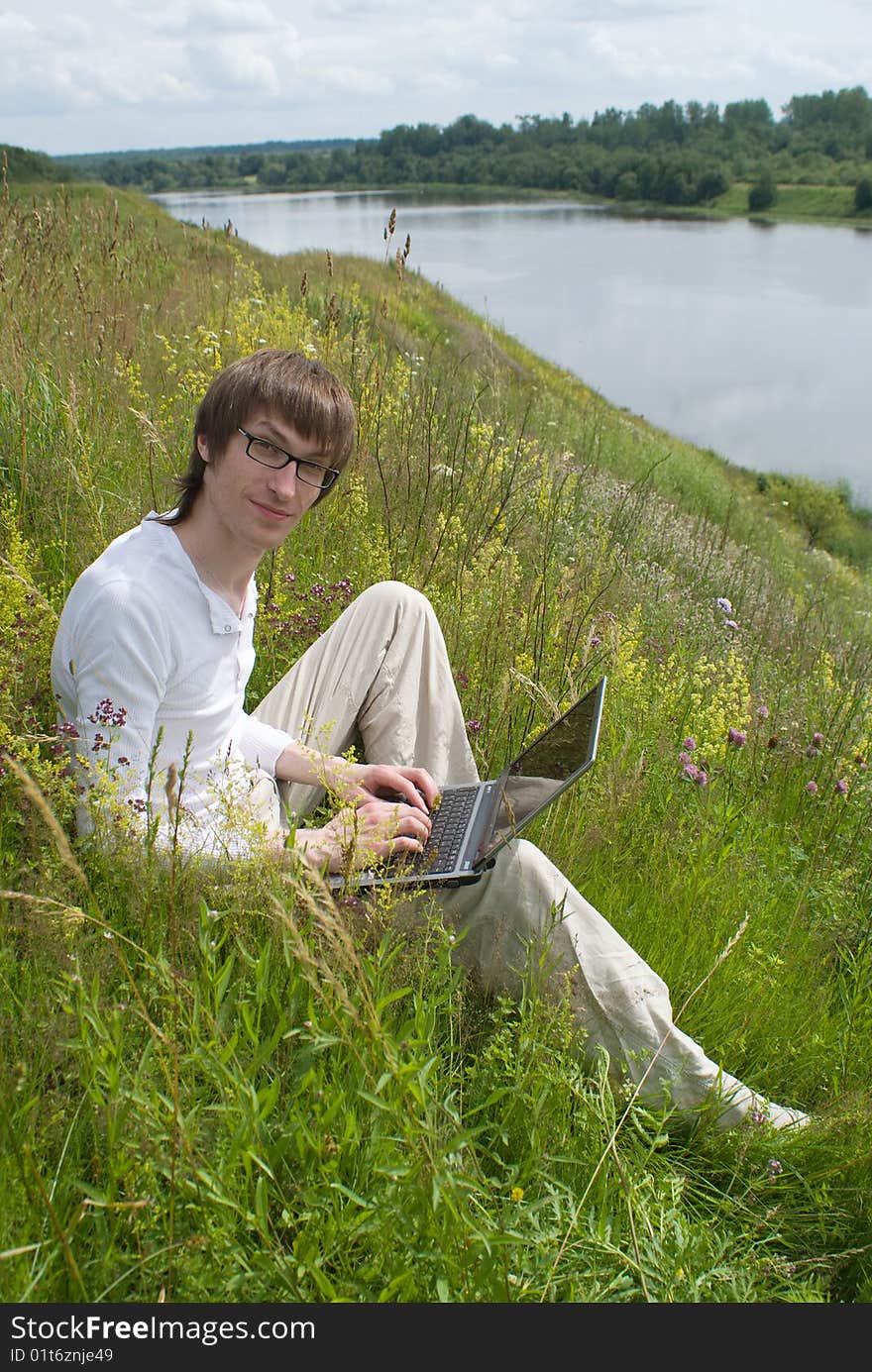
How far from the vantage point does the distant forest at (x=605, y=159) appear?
68938 millimetres

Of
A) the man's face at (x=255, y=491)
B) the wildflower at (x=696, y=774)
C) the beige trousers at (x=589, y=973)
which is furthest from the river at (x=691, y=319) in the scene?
the beige trousers at (x=589, y=973)

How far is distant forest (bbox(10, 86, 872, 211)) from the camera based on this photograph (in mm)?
68938

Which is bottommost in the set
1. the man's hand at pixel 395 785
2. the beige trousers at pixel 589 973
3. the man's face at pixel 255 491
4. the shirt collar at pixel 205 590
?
the beige trousers at pixel 589 973

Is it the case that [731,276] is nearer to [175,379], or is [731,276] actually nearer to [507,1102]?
[175,379]

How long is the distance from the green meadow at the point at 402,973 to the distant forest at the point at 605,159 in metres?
55.6

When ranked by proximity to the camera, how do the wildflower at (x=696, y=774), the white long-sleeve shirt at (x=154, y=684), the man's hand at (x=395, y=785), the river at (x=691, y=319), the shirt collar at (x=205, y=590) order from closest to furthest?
1. the white long-sleeve shirt at (x=154, y=684)
2. the shirt collar at (x=205, y=590)
3. the man's hand at (x=395, y=785)
4. the wildflower at (x=696, y=774)
5. the river at (x=691, y=319)

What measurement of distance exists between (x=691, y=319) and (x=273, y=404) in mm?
29788

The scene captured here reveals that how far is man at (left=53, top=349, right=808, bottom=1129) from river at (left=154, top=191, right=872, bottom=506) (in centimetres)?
899

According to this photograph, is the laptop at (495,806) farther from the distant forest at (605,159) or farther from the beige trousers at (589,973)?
the distant forest at (605,159)

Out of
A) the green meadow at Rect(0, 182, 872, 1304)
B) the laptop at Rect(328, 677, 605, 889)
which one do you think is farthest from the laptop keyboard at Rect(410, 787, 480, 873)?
the green meadow at Rect(0, 182, 872, 1304)

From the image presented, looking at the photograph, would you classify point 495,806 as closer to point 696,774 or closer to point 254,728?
point 254,728

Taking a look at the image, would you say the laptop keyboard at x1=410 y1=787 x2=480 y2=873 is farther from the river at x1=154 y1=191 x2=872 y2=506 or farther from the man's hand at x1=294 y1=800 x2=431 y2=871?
the river at x1=154 y1=191 x2=872 y2=506

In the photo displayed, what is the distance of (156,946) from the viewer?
1.68 meters

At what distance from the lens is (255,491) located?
80.6 inches
